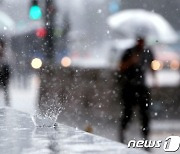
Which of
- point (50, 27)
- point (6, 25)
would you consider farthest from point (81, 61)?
point (6, 25)

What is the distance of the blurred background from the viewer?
34.4 ft

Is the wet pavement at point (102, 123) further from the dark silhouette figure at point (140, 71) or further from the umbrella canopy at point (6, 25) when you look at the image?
the umbrella canopy at point (6, 25)

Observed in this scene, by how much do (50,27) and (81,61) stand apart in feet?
3.97

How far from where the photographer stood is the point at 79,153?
2.16 m

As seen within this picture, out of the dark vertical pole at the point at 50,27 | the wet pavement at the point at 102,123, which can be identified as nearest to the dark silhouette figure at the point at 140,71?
the wet pavement at the point at 102,123

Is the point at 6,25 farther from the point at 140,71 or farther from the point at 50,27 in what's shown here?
the point at 140,71

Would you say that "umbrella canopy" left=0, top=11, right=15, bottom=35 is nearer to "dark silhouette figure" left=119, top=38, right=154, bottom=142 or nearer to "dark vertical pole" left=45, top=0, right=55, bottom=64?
"dark vertical pole" left=45, top=0, right=55, bottom=64

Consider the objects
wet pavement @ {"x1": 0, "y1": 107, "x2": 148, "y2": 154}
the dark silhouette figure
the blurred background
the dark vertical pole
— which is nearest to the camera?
wet pavement @ {"x1": 0, "y1": 107, "x2": 148, "y2": 154}

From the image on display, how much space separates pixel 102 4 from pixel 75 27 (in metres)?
1.23

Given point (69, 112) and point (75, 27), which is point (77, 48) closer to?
point (75, 27)

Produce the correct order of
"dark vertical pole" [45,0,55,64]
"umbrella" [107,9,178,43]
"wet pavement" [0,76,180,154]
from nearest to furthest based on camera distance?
"wet pavement" [0,76,180,154] < "umbrella" [107,9,178,43] < "dark vertical pole" [45,0,55,64]

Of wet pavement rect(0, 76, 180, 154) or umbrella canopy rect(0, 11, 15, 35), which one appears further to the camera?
umbrella canopy rect(0, 11, 15, 35)

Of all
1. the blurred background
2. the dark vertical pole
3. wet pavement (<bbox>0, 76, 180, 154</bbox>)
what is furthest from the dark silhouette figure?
the dark vertical pole

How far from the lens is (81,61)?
14.2 m
